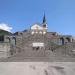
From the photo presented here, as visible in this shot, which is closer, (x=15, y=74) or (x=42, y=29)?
(x=15, y=74)

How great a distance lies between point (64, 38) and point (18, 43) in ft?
60.5

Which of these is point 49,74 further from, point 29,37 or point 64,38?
point 64,38

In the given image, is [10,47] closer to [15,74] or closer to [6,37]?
[6,37]

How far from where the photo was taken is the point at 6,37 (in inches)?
2729

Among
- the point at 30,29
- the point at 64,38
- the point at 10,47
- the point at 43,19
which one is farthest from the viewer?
the point at 43,19

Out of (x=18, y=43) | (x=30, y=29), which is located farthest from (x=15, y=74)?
(x=30, y=29)

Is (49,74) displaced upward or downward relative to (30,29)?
downward

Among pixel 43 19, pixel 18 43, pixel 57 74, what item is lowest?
pixel 57 74

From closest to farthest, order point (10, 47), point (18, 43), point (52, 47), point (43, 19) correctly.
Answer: point (10, 47), point (52, 47), point (18, 43), point (43, 19)

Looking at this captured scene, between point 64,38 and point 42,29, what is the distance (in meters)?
12.7

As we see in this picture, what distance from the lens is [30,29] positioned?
76.1 meters

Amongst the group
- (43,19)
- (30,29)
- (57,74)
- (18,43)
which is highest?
(43,19)

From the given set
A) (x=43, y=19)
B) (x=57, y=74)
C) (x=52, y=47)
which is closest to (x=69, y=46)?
(x=52, y=47)

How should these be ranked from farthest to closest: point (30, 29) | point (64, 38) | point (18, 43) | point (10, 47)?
1. point (30, 29)
2. point (64, 38)
3. point (18, 43)
4. point (10, 47)
